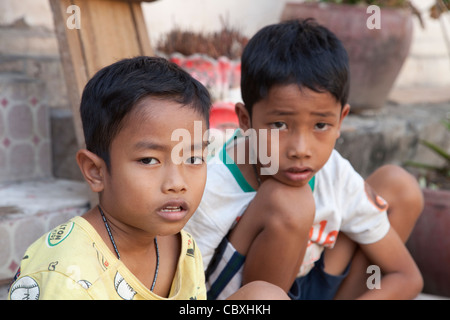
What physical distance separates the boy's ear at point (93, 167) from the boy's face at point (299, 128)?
59cm

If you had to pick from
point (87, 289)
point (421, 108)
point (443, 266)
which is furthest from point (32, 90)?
point (421, 108)

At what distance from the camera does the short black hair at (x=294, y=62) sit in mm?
1794

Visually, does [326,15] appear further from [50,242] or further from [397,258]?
[50,242]

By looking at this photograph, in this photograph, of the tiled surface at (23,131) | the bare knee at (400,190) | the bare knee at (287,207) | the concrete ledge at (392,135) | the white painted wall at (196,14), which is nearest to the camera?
the bare knee at (287,207)

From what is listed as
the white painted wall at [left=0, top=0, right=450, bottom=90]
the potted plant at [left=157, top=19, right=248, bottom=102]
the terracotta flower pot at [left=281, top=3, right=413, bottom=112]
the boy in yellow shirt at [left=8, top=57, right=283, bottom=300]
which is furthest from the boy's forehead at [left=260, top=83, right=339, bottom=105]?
the terracotta flower pot at [left=281, top=3, right=413, bottom=112]

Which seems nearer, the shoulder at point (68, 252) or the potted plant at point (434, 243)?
the shoulder at point (68, 252)

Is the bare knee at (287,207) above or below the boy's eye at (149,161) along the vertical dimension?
below

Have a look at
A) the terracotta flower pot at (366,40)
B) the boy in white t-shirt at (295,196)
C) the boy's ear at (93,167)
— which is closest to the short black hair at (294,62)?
the boy in white t-shirt at (295,196)

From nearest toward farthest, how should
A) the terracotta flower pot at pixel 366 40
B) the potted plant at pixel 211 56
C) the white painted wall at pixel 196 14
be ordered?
1. the white painted wall at pixel 196 14
2. the potted plant at pixel 211 56
3. the terracotta flower pot at pixel 366 40

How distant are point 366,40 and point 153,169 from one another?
263 centimetres

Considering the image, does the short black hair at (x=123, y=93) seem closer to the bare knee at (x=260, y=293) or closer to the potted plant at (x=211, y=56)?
the bare knee at (x=260, y=293)

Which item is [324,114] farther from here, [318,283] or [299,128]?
[318,283]

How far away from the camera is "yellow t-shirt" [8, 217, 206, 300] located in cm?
122

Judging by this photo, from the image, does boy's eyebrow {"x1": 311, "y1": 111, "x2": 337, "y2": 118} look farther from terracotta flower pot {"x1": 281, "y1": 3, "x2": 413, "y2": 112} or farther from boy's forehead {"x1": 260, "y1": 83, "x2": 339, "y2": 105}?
terracotta flower pot {"x1": 281, "y1": 3, "x2": 413, "y2": 112}
